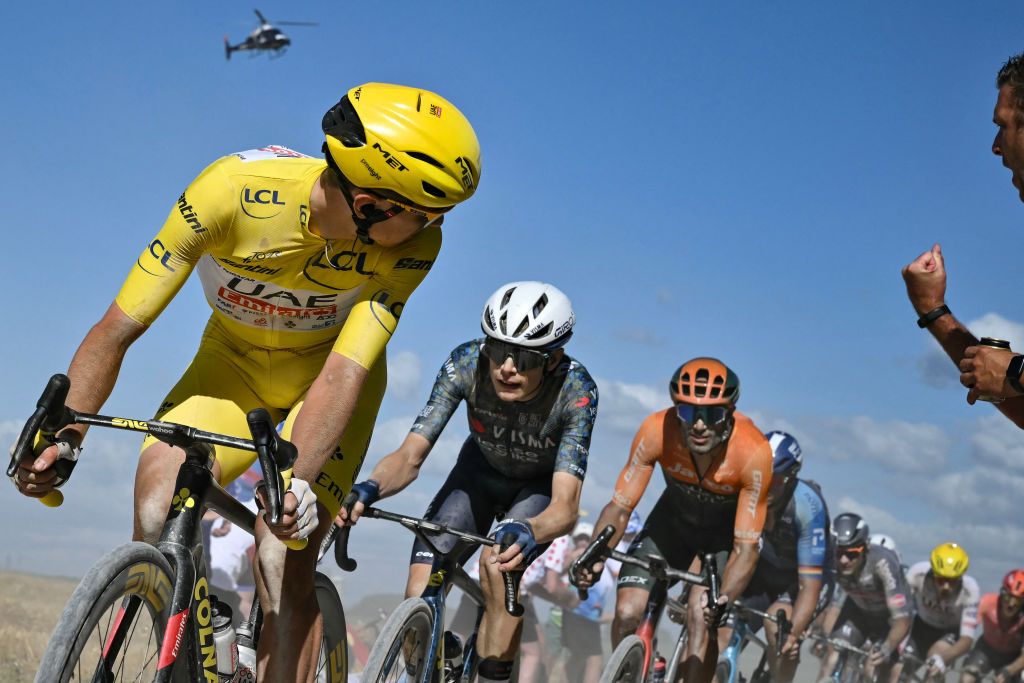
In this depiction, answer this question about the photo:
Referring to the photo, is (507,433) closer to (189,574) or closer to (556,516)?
(556,516)

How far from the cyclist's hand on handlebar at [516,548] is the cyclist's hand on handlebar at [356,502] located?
60cm

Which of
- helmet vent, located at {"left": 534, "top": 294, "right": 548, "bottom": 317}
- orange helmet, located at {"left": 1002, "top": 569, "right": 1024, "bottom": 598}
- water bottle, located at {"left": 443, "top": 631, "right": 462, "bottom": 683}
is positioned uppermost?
orange helmet, located at {"left": 1002, "top": 569, "right": 1024, "bottom": 598}

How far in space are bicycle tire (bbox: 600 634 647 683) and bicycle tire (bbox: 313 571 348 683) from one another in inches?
83.2

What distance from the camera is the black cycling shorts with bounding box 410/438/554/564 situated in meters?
6.29

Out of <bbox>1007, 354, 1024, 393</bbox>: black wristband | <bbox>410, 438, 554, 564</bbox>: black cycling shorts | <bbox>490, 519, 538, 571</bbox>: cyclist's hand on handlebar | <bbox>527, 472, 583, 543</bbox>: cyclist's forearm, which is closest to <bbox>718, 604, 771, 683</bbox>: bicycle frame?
<bbox>410, 438, 554, 564</bbox>: black cycling shorts

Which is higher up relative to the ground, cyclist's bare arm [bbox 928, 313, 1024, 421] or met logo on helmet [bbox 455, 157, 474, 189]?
met logo on helmet [bbox 455, 157, 474, 189]

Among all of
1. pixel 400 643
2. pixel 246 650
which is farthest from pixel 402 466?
pixel 246 650

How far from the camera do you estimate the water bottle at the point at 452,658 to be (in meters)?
5.66

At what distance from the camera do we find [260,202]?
441 cm

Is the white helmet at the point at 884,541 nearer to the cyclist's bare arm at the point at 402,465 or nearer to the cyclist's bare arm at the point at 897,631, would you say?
the cyclist's bare arm at the point at 897,631

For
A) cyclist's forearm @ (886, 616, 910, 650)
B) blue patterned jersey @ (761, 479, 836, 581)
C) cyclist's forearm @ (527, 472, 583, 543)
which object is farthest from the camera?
cyclist's forearm @ (886, 616, 910, 650)

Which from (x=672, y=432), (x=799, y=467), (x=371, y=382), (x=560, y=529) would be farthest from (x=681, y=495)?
(x=371, y=382)

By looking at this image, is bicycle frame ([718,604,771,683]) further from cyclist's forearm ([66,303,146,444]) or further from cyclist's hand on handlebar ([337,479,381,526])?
cyclist's forearm ([66,303,146,444])

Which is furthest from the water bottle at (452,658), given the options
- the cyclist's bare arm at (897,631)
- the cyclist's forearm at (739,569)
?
the cyclist's bare arm at (897,631)
